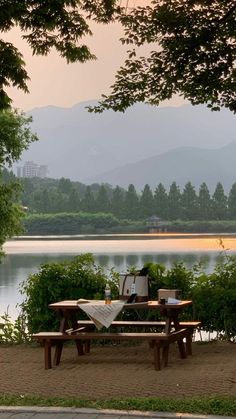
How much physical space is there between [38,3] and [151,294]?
4360 millimetres

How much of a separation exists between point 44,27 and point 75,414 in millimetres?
5547

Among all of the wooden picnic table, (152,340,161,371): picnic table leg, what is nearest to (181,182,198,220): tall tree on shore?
the wooden picnic table

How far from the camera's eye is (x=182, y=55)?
9.52 m

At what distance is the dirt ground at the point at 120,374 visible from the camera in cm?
659

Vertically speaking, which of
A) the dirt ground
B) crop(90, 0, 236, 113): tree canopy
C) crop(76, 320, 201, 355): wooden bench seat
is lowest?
the dirt ground

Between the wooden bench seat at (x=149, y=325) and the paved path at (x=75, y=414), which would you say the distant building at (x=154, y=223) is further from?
the paved path at (x=75, y=414)

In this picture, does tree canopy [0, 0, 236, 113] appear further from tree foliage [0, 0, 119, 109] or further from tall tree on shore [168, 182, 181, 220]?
tall tree on shore [168, 182, 181, 220]

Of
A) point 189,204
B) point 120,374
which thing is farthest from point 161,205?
point 120,374

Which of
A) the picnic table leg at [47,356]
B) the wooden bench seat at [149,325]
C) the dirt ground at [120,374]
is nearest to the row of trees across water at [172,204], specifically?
the dirt ground at [120,374]

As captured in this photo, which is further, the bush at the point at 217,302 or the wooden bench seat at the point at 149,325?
the bush at the point at 217,302

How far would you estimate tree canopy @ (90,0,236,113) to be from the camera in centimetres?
938

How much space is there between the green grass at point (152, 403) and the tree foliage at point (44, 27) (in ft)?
15.7

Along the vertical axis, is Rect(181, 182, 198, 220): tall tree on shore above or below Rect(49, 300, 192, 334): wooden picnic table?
above

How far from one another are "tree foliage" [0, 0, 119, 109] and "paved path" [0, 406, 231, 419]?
494 centimetres
